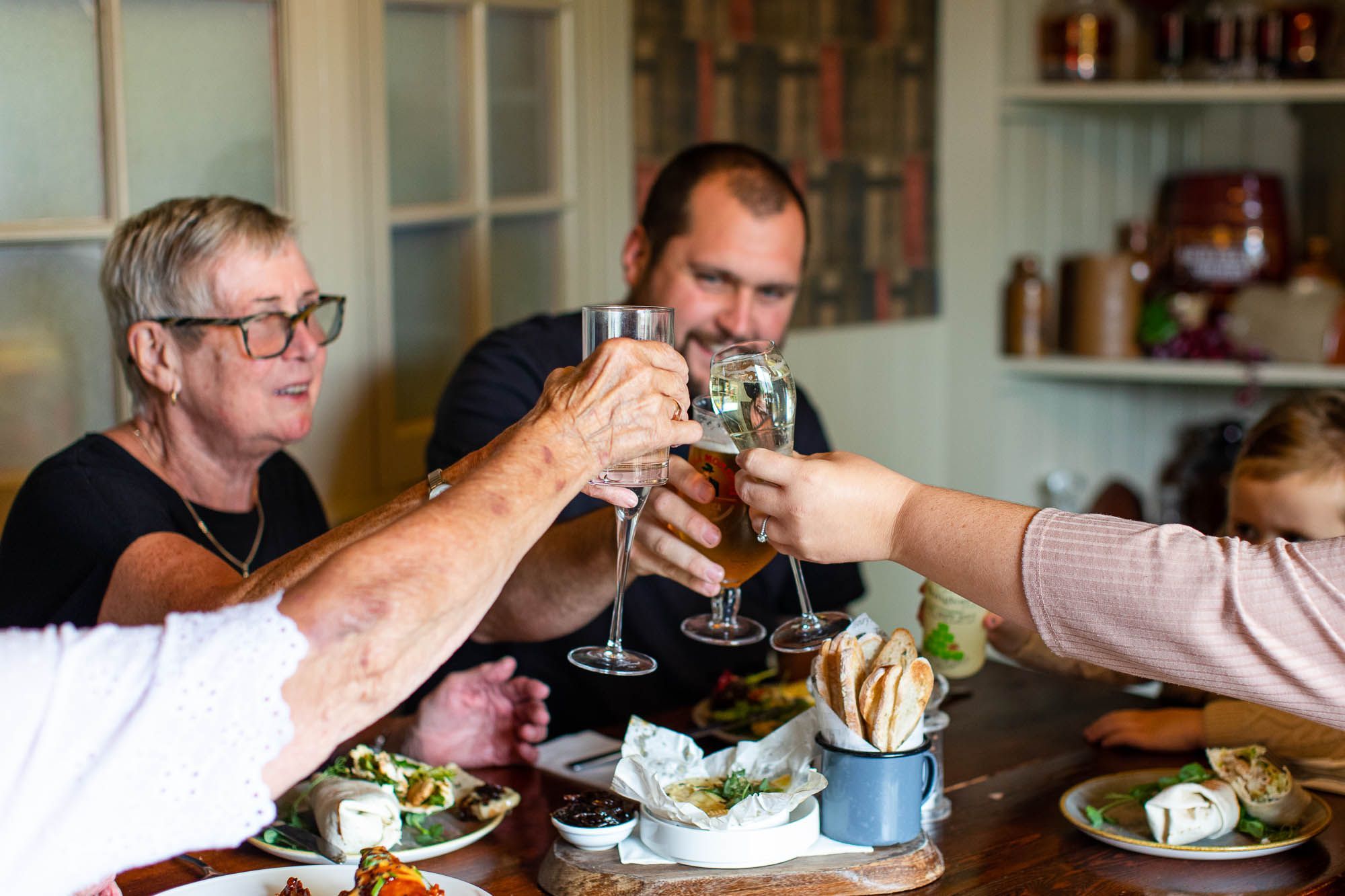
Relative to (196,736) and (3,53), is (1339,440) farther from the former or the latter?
(3,53)

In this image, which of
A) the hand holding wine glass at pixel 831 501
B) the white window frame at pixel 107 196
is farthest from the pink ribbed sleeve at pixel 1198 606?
the white window frame at pixel 107 196

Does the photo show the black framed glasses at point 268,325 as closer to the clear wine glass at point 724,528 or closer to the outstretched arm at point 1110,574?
the clear wine glass at point 724,528

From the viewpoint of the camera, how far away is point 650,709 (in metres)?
2.12

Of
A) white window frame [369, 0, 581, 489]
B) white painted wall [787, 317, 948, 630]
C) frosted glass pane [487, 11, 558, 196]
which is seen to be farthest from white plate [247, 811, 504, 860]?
white painted wall [787, 317, 948, 630]

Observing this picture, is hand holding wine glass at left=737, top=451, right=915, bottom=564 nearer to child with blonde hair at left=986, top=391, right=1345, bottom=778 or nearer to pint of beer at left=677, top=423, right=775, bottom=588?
pint of beer at left=677, top=423, right=775, bottom=588

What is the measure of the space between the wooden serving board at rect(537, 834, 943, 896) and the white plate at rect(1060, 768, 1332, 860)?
20 centimetres

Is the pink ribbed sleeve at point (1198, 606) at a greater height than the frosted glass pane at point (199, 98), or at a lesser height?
lesser

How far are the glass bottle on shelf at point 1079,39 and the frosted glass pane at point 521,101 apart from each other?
1.30m

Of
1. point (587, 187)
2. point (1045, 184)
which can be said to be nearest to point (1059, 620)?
point (587, 187)

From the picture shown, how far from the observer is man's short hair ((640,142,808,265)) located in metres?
2.17

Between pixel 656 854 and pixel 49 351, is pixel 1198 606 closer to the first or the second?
pixel 656 854

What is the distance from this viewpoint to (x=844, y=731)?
1.27 meters

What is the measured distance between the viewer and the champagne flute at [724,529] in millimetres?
1337

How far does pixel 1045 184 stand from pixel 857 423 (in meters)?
0.79
